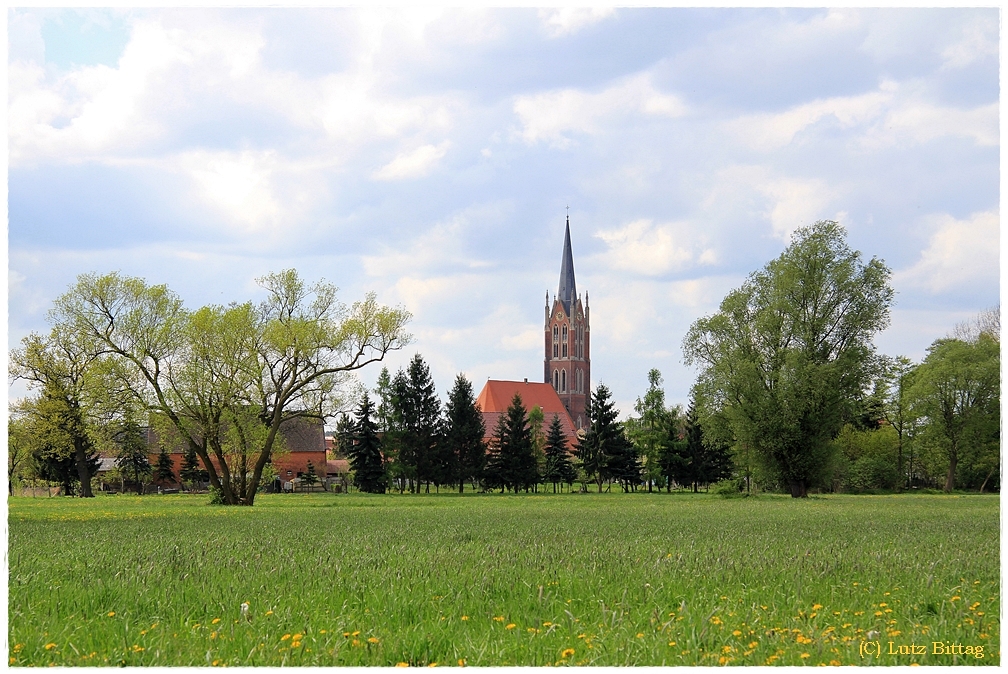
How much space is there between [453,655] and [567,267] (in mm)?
159122

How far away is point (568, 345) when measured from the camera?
548 ft

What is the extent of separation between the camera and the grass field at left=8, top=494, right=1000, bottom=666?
23.8 feet

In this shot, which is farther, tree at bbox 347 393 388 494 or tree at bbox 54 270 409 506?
tree at bbox 347 393 388 494

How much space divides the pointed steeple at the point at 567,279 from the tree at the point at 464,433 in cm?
8223

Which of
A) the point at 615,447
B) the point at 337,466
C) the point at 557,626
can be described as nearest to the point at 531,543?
the point at 557,626

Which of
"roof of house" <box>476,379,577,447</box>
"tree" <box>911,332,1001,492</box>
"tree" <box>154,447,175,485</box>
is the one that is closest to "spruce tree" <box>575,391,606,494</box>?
"tree" <box>911,332,1001,492</box>

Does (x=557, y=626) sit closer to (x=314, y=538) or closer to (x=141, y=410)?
(x=314, y=538)

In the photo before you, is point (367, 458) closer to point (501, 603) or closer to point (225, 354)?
point (225, 354)

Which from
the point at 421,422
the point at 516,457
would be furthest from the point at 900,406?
the point at 421,422

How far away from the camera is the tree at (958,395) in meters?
55.7

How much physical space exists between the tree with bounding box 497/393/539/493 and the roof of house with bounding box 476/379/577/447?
5596 cm

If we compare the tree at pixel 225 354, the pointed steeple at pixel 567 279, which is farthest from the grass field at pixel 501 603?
the pointed steeple at pixel 567 279

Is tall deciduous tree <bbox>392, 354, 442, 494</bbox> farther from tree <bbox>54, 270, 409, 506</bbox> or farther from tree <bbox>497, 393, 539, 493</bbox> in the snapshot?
tree <bbox>54, 270, 409, 506</bbox>

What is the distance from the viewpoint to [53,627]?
7.98 meters
